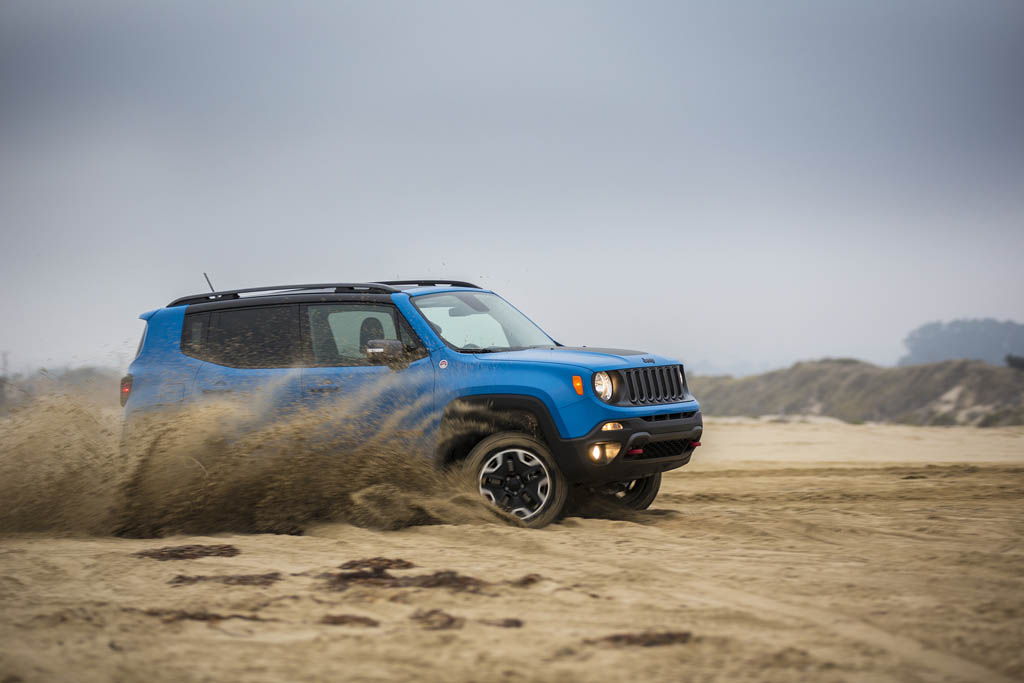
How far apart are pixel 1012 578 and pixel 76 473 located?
21.9 feet

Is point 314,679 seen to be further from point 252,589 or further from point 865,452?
point 865,452

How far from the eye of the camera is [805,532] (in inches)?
279

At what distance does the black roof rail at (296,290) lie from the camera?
7977 mm

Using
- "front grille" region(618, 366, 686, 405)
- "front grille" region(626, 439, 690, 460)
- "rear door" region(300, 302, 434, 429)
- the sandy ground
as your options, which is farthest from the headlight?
"rear door" region(300, 302, 434, 429)

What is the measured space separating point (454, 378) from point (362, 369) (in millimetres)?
730

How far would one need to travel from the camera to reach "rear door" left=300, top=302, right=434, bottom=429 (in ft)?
24.5

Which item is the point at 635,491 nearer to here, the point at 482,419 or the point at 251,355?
the point at 482,419

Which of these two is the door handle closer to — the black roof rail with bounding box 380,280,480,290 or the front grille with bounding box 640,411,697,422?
the black roof rail with bounding box 380,280,480,290

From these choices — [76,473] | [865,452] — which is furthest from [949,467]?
[76,473]

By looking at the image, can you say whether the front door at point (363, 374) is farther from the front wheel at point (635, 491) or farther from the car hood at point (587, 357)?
the front wheel at point (635, 491)

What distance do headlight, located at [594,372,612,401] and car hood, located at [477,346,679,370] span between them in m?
0.06

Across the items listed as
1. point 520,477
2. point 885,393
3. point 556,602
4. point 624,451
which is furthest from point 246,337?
point 885,393

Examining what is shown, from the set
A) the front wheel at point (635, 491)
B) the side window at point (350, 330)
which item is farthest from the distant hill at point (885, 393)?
the side window at point (350, 330)

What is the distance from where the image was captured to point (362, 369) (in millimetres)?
7625
